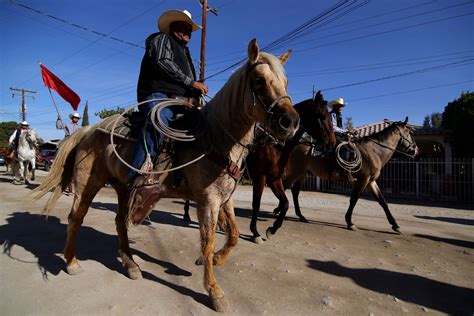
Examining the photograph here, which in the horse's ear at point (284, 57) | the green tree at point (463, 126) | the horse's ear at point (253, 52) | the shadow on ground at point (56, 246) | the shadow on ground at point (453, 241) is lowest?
the shadow on ground at point (56, 246)

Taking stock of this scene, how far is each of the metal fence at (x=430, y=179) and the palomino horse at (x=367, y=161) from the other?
6.66 metres

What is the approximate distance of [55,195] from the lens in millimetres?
4180

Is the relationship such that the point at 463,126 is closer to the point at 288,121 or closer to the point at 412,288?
the point at 412,288

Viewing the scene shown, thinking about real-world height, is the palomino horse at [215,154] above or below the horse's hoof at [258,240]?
above

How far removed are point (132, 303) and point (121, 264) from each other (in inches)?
47.1

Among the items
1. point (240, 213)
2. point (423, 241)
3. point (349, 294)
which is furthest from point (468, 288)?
point (240, 213)

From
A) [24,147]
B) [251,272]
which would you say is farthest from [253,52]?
[24,147]

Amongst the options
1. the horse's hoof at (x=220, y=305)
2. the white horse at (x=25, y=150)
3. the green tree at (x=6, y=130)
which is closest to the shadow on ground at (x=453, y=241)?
the horse's hoof at (x=220, y=305)

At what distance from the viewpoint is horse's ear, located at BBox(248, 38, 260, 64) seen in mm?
2644

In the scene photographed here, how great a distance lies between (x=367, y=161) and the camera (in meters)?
6.91

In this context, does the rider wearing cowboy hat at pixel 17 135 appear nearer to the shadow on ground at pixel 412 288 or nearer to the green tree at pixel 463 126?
the shadow on ground at pixel 412 288

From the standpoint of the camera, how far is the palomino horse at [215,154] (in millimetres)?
2607

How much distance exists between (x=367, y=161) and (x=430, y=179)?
831 centimetres

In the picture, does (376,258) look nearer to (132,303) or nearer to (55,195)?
(132,303)
